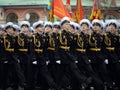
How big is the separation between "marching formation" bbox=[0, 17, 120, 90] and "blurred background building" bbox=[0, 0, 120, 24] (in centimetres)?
3254

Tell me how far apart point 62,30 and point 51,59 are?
34.3 inches

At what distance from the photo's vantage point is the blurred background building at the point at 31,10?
4425 centimetres

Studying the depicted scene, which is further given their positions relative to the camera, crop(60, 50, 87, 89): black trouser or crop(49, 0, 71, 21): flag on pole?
crop(49, 0, 71, 21): flag on pole

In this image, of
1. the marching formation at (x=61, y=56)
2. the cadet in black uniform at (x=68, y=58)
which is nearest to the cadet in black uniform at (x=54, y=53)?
the marching formation at (x=61, y=56)

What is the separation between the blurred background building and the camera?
44250 mm

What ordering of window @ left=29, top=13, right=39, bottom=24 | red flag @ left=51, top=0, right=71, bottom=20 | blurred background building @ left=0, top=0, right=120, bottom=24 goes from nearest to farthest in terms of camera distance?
red flag @ left=51, top=0, right=71, bottom=20 → blurred background building @ left=0, top=0, right=120, bottom=24 → window @ left=29, top=13, right=39, bottom=24

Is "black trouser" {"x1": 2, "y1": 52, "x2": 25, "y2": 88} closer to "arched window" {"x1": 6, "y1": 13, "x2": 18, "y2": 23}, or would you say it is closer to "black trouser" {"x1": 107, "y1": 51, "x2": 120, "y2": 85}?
"black trouser" {"x1": 107, "y1": 51, "x2": 120, "y2": 85}

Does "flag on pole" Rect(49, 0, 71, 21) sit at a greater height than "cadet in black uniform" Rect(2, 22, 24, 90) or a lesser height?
greater

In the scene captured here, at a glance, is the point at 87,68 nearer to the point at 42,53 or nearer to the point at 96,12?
the point at 42,53

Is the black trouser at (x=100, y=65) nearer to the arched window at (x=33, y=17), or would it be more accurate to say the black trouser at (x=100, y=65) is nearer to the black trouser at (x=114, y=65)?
the black trouser at (x=114, y=65)

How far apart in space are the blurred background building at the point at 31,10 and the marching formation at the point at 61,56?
32.5m

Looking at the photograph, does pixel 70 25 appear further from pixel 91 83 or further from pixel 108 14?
pixel 108 14

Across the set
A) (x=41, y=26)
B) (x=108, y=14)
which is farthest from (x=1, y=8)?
(x=41, y=26)

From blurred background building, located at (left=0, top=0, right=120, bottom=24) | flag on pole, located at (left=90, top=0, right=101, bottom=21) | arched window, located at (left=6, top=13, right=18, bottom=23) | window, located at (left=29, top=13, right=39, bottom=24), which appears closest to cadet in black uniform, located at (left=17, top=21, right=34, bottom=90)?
flag on pole, located at (left=90, top=0, right=101, bottom=21)
